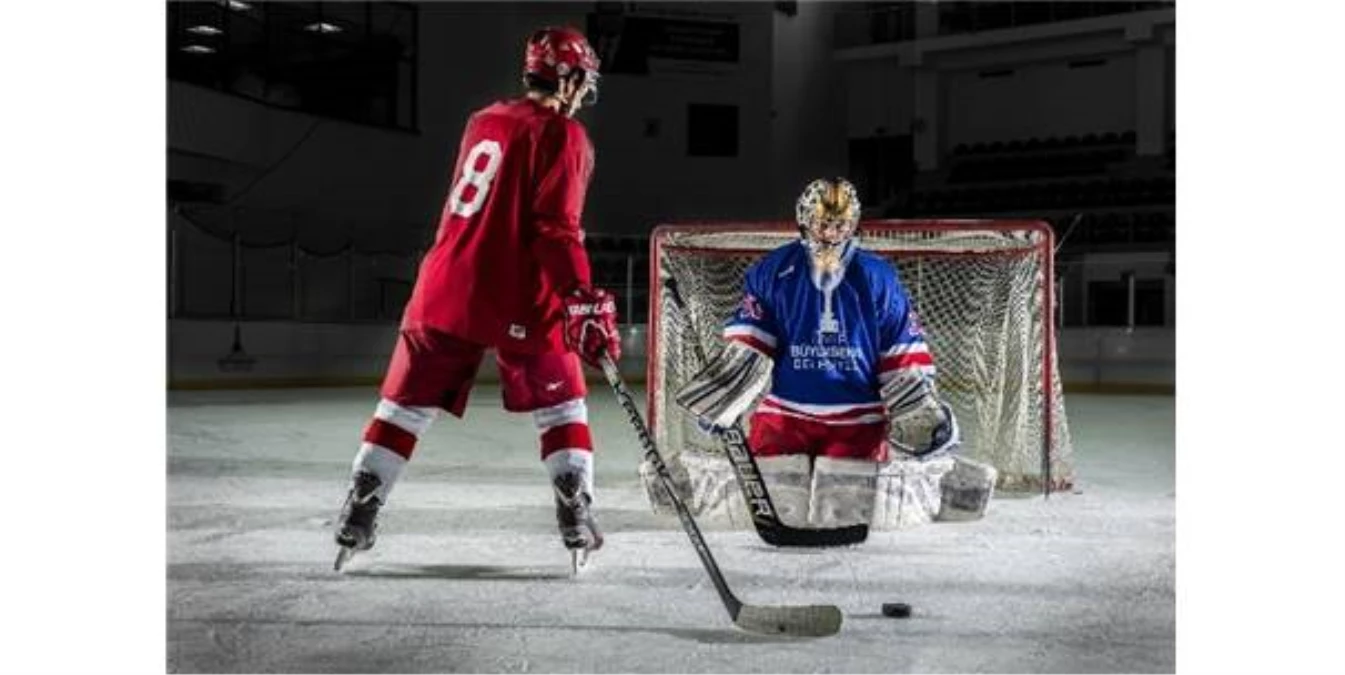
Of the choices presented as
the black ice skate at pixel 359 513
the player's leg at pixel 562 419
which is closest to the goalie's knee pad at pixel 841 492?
the player's leg at pixel 562 419

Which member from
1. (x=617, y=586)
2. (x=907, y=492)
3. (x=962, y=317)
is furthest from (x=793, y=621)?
(x=962, y=317)

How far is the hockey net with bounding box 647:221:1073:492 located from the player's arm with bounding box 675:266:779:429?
0.37 m

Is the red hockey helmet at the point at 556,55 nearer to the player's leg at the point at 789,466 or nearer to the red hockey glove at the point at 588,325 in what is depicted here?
the red hockey glove at the point at 588,325

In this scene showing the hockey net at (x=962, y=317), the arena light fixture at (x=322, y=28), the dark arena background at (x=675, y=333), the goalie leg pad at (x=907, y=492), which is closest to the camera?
the dark arena background at (x=675, y=333)

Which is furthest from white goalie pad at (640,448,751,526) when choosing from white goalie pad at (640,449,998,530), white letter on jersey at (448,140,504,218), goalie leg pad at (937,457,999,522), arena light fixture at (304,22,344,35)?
arena light fixture at (304,22,344,35)

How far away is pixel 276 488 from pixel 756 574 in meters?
1.21

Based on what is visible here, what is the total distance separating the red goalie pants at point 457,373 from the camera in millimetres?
1599

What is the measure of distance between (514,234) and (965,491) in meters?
0.99

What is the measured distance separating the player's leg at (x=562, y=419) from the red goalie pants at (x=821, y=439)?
0.46 metres

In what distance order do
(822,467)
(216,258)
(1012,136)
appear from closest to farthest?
(822,467)
(216,258)
(1012,136)

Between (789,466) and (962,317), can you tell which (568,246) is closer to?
(789,466)

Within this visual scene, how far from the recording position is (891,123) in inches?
389
